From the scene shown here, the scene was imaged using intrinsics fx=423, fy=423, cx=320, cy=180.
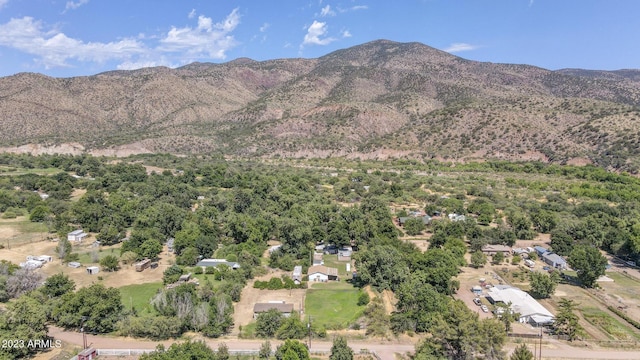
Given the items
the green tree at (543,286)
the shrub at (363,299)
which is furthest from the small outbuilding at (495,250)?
the shrub at (363,299)

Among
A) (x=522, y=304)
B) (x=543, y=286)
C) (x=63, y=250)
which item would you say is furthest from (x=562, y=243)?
(x=63, y=250)

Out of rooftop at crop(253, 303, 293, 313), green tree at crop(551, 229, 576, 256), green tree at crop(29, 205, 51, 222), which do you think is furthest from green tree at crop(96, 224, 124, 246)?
green tree at crop(551, 229, 576, 256)

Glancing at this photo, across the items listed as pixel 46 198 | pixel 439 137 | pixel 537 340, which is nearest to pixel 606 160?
pixel 439 137

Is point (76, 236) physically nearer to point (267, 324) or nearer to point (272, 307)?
point (272, 307)

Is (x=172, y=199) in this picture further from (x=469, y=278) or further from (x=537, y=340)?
(x=537, y=340)

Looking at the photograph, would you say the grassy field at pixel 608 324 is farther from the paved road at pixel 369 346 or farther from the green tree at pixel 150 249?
the green tree at pixel 150 249

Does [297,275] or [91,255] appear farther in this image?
[91,255]
